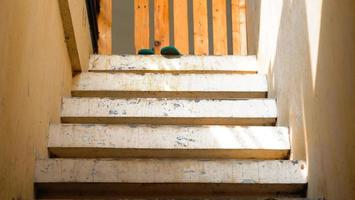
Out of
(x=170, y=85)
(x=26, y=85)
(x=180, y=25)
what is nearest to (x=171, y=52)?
(x=170, y=85)

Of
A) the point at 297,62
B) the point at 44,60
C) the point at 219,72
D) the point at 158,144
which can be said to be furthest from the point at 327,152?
the point at 219,72

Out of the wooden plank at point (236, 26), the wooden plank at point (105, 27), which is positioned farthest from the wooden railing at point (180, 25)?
the wooden plank at point (105, 27)

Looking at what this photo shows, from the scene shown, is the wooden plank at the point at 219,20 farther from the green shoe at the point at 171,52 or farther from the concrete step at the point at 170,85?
the concrete step at the point at 170,85

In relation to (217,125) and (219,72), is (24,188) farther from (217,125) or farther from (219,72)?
(219,72)

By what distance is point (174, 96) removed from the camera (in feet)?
10.5

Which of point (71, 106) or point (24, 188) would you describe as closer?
point (24, 188)

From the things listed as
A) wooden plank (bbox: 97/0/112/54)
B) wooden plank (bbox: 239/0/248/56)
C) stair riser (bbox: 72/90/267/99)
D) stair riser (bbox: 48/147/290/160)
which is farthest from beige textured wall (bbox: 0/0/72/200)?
wooden plank (bbox: 239/0/248/56)

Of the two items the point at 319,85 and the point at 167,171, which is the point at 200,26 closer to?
the point at 167,171

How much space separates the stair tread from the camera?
2334 millimetres

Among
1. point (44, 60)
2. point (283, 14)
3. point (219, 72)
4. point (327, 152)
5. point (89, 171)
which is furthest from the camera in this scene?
point (219, 72)

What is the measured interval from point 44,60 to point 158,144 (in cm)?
55

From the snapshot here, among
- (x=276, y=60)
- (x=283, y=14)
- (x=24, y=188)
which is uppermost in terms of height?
(x=283, y=14)

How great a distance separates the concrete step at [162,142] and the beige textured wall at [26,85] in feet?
0.38

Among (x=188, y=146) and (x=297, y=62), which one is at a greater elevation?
(x=297, y=62)
